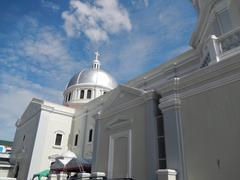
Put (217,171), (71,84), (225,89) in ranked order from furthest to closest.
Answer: (71,84), (225,89), (217,171)

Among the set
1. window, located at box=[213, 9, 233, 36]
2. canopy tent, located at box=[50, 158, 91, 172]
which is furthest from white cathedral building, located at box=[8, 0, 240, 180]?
canopy tent, located at box=[50, 158, 91, 172]

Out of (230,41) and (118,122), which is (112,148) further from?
(230,41)

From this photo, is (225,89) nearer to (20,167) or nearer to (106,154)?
(106,154)

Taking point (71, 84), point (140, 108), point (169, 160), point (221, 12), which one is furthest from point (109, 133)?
point (71, 84)

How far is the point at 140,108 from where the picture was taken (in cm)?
804

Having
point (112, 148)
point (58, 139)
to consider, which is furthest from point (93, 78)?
point (112, 148)

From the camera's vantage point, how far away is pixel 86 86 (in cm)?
2764

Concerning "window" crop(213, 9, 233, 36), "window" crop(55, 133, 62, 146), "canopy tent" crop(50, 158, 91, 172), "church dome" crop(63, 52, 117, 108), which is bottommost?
"canopy tent" crop(50, 158, 91, 172)

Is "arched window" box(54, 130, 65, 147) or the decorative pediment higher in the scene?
"arched window" box(54, 130, 65, 147)

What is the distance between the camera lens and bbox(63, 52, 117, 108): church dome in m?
27.2

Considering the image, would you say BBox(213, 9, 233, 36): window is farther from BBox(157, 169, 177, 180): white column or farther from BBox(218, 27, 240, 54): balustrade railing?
BBox(157, 169, 177, 180): white column

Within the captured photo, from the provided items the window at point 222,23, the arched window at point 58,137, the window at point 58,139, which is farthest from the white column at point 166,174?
→ the window at point 58,139

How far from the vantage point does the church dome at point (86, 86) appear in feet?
89.3

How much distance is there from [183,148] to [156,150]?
39.3 inches
